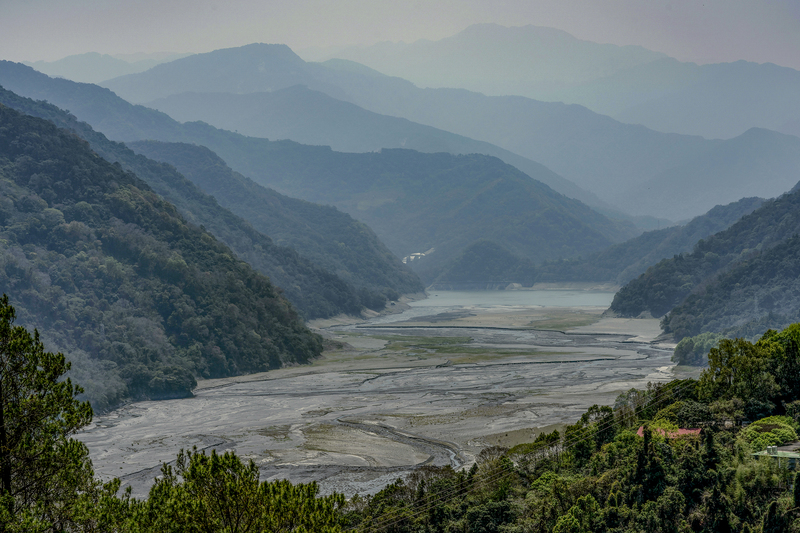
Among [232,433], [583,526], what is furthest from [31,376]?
[232,433]

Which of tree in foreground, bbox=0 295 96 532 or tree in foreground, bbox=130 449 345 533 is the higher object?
tree in foreground, bbox=0 295 96 532

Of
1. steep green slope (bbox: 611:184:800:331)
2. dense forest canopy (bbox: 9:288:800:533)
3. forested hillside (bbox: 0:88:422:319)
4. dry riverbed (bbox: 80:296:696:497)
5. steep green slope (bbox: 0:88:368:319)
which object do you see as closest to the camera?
dense forest canopy (bbox: 9:288:800:533)

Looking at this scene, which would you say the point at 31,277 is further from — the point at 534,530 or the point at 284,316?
the point at 534,530

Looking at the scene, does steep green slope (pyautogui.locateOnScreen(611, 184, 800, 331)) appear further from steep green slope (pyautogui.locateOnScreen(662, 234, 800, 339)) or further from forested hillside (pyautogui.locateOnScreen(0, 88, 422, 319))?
forested hillside (pyautogui.locateOnScreen(0, 88, 422, 319))

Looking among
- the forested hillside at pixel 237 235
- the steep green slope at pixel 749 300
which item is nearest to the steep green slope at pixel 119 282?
the forested hillside at pixel 237 235

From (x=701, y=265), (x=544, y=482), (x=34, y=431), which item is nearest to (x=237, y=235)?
(x=701, y=265)

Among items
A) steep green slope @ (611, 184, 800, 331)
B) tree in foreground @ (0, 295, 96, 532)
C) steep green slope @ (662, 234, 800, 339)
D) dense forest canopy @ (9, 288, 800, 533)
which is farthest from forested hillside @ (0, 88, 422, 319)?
tree in foreground @ (0, 295, 96, 532)

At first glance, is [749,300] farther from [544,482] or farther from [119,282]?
[119,282]
